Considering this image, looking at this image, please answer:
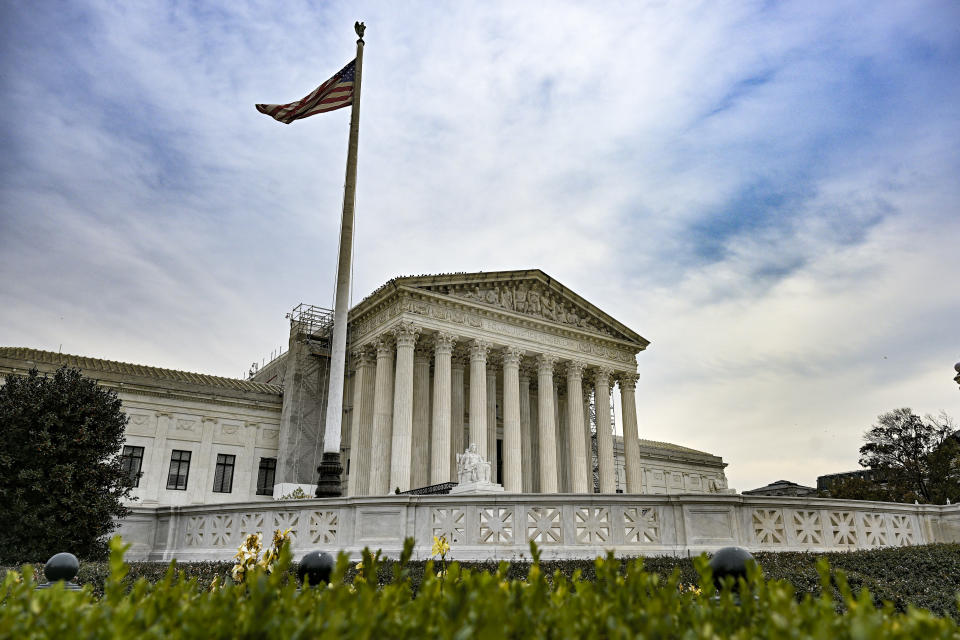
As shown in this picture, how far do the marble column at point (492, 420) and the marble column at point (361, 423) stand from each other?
743 centimetres

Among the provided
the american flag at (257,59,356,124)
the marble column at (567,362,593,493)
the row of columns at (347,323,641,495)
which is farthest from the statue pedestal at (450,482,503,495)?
the american flag at (257,59,356,124)

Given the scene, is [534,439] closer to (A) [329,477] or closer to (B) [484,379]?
(B) [484,379]

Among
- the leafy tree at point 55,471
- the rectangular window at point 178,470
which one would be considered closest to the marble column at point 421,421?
the rectangular window at point 178,470

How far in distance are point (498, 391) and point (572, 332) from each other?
7.71 m

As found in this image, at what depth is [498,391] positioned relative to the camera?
Result: 166 feet

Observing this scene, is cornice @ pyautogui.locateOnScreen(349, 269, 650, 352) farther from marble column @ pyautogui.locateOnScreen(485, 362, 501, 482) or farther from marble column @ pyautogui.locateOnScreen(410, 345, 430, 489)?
marble column @ pyautogui.locateOnScreen(485, 362, 501, 482)

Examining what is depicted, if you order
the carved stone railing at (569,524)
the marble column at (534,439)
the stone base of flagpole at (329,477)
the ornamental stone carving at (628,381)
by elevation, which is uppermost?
the ornamental stone carving at (628,381)

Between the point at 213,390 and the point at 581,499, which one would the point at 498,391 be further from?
the point at 581,499

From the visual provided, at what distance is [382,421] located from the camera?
3984 centimetres

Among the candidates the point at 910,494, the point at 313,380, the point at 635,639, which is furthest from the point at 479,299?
the point at 635,639

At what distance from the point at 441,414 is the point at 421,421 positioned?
4166 millimetres

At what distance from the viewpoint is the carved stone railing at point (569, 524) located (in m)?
16.2

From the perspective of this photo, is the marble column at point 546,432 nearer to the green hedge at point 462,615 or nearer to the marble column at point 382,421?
the marble column at point 382,421

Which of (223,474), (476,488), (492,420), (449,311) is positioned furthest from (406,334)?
(223,474)
